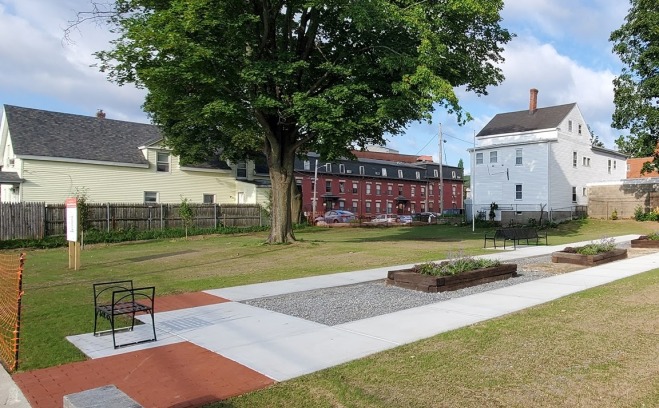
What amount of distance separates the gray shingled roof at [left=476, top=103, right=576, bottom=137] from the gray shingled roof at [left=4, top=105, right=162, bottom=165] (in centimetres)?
2985

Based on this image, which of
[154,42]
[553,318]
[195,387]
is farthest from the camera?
[154,42]

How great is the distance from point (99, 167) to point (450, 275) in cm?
2900

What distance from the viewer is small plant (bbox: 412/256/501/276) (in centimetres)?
1107

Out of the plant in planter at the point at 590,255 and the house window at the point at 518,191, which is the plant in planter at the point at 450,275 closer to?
the plant in planter at the point at 590,255

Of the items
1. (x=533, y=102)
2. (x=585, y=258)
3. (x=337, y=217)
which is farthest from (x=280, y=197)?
(x=533, y=102)

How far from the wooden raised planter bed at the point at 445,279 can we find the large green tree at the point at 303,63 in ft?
26.0

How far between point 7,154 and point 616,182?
46332 millimetres

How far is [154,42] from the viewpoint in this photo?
17250 millimetres

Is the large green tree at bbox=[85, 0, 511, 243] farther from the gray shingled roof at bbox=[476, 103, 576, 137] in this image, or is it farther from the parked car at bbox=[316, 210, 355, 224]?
the parked car at bbox=[316, 210, 355, 224]

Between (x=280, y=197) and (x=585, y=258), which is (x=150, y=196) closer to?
(x=280, y=197)

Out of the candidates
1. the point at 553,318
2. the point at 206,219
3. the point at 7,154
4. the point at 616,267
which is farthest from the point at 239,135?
the point at 553,318

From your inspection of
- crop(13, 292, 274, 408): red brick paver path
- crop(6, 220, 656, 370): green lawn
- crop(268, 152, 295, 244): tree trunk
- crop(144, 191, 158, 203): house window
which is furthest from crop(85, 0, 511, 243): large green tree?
crop(144, 191, 158, 203): house window

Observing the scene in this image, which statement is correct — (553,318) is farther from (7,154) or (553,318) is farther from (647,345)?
(7,154)

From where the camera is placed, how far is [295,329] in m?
7.54
